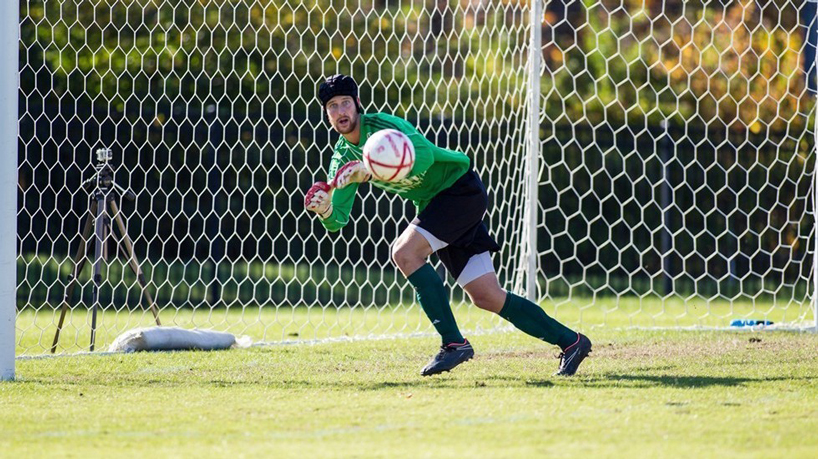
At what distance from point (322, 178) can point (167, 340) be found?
5758mm

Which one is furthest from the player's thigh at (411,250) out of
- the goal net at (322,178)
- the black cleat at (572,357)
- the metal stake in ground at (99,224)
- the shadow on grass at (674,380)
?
the goal net at (322,178)

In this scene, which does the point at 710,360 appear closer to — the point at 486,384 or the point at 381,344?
the point at 486,384

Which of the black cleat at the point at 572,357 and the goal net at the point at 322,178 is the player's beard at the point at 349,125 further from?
the goal net at the point at 322,178

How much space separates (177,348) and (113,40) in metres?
7.52

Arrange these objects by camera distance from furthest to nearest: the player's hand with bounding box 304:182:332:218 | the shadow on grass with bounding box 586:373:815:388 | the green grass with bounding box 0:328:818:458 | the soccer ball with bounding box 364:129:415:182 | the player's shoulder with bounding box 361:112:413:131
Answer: the player's shoulder with bounding box 361:112:413:131, the player's hand with bounding box 304:182:332:218, the shadow on grass with bounding box 586:373:815:388, the soccer ball with bounding box 364:129:415:182, the green grass with bounding box 0:328:818:458

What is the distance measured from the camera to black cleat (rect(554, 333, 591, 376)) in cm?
577

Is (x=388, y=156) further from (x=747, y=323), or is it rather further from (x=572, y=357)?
(x=747, y=323)

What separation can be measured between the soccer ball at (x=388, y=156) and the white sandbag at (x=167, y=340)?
255 cm

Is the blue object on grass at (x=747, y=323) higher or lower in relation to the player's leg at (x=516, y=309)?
lower

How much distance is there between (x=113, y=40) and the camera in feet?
45.4

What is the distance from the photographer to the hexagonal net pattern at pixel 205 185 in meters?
9.96

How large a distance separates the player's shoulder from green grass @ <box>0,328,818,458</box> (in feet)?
4.20

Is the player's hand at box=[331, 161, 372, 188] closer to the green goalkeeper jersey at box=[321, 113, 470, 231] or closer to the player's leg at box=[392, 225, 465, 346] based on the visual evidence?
the green goalkeeper jersey at box=[321, 113, 470, 231]

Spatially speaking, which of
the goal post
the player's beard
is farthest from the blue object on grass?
the goal post
